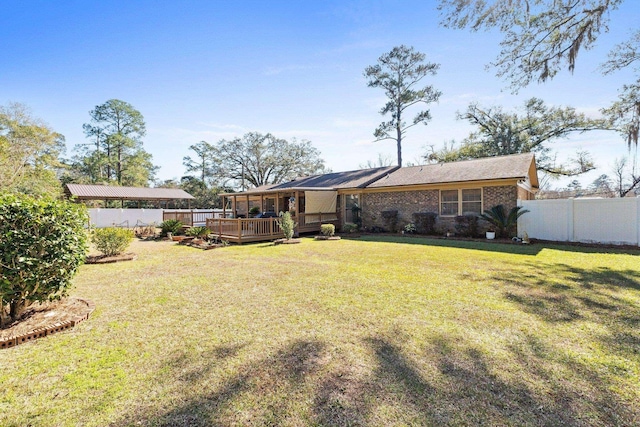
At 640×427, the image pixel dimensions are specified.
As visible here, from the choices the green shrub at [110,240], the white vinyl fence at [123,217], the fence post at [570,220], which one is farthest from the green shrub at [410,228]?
the white vinyl fence at [123,217]

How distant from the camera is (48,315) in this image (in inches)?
158

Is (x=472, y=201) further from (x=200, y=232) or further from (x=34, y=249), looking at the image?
(x=34, y=249)

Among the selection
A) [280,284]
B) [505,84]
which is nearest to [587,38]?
[505,84]

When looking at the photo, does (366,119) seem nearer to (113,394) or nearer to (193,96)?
(193,96)

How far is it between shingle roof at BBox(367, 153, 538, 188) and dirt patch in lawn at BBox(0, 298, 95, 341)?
44.7 feet

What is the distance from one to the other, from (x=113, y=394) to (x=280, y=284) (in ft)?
11.4

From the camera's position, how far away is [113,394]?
7.98ft

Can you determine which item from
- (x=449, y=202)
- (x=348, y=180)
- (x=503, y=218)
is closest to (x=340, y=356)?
(x=503, y=218)

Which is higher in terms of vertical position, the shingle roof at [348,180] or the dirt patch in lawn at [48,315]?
the shingle roof at [348,180]

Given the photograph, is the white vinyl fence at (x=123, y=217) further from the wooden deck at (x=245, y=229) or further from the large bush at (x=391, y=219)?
the large bush at (x=391, y=219)

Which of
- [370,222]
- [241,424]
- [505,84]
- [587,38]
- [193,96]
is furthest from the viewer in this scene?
A: [370,222]

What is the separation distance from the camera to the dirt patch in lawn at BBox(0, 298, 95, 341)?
11.7 ft

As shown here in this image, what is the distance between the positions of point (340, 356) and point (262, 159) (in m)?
37.3

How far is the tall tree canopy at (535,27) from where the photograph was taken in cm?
862
